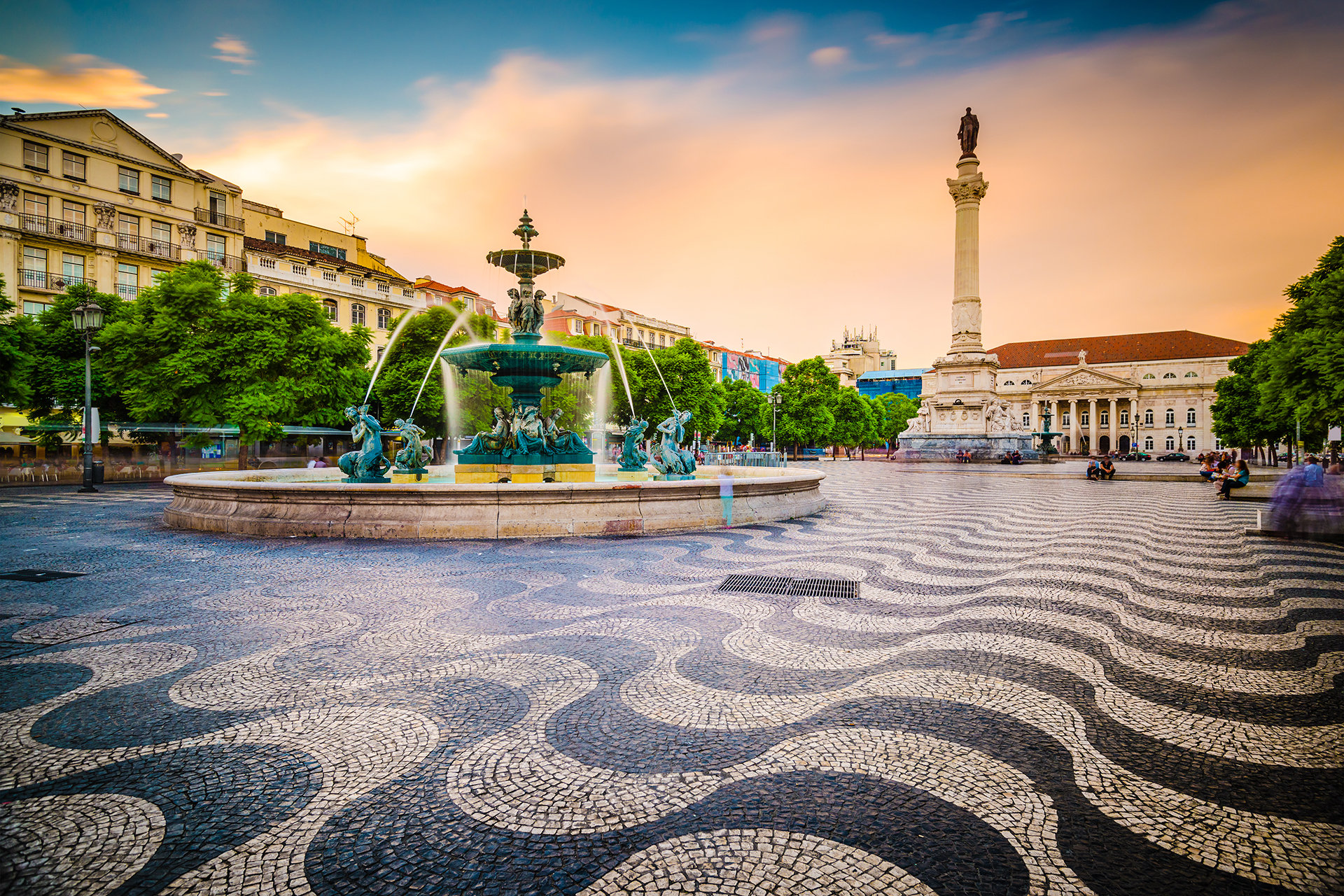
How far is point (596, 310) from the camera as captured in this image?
7225 cm

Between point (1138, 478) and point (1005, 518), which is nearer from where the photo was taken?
point (1005, 518)

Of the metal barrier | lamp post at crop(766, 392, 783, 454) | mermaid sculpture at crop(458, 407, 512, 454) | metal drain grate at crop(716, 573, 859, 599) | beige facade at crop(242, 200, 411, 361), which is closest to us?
metal drain grate at crop(716, 573, 859, 599)

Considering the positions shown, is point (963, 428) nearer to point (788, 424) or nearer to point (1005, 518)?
point (788, 424)

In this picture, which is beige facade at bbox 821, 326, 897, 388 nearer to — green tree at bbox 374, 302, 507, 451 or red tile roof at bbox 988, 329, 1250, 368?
red tile roof at bbox 988, 329, 1250, 368

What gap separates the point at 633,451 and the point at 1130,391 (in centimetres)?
10962

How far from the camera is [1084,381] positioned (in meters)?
99.9

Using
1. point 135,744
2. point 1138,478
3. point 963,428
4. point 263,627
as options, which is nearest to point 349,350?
point 263,627

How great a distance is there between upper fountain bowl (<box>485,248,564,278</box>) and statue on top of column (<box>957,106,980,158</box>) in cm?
4735

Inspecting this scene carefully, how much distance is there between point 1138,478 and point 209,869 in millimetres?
36736

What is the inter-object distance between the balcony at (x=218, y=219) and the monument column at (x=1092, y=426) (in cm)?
11199

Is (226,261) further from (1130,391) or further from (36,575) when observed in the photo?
(1130,391)

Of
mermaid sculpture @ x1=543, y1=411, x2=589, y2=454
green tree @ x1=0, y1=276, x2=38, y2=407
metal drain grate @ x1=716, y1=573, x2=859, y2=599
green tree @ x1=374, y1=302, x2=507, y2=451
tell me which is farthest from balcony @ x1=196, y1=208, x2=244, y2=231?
metal drain grate @ x1=716, y1=573, x2=859, y2=599

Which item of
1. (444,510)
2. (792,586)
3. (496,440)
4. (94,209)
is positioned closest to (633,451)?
(496,440)

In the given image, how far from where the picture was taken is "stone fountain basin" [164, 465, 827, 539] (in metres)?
10.3
